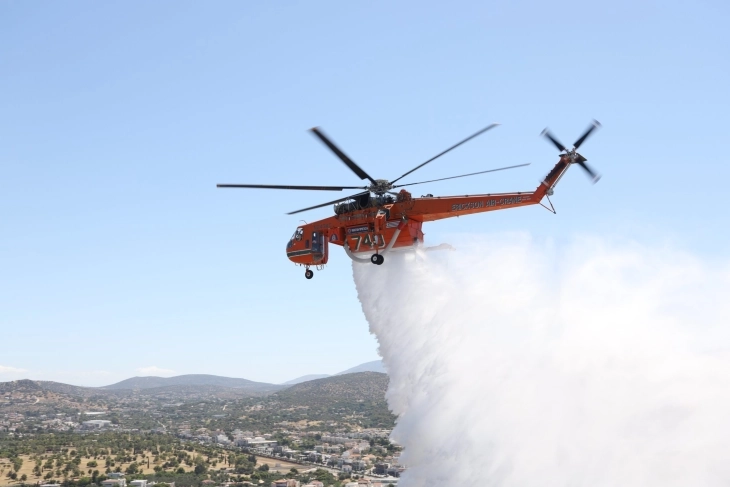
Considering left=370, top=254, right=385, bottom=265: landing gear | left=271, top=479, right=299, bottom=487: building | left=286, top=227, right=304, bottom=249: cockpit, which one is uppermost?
left=286, top=227, right=304, bottom=249: cockpit

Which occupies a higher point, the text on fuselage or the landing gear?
the text on fuselage

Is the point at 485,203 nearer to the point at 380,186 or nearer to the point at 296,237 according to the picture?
the point at 380,186

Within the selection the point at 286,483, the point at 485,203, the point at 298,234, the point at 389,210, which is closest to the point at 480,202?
the point at 485,203

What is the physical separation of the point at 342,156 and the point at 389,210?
19.5ft

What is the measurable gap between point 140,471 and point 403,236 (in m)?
103

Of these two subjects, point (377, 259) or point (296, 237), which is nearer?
point (377, 259)

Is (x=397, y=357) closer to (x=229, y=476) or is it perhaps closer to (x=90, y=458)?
(x=229, y=476)

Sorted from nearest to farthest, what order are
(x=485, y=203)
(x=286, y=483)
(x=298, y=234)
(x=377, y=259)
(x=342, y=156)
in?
(x=342, y=156)
(x=485, y=203)
(x=377, y=259)
(x=298, y=234)
(x=286, y=483)

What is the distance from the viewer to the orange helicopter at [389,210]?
36.2 m

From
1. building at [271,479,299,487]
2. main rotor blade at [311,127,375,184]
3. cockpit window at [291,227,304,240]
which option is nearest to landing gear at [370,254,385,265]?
main rotor blade at [311,127,375,184]

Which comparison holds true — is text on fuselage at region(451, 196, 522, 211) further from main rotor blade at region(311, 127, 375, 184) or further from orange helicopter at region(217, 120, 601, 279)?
main rotor blade at region(311, 127, 375, 184)

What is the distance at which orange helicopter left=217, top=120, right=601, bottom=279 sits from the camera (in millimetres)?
36250

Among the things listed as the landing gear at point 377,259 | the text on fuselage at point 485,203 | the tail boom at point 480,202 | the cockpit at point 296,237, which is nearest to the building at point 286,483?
the cockpit at point 296,237

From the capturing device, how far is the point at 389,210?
3888cm
